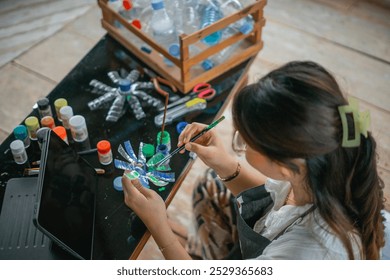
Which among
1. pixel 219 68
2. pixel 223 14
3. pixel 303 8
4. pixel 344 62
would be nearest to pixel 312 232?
pixel 219 68

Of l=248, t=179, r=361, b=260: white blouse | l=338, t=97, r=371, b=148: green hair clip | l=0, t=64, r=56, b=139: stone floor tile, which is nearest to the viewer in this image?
l=338, t=97, r=371, b=148: green hair clip

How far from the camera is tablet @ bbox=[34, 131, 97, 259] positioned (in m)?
1.06

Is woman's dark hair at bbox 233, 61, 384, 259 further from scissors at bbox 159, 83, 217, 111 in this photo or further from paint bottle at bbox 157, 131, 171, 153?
scissors at bbox 159, 83, 217, 111

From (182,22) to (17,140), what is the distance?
74 cm

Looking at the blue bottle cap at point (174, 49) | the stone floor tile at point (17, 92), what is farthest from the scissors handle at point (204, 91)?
the stone floor tile at point (17, 92)

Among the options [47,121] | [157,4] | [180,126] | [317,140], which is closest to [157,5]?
[157,4]

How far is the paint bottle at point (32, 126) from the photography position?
1460 millimetres

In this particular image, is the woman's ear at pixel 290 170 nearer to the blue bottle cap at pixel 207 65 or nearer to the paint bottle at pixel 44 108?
the blue bottle cap at pixel 207 65

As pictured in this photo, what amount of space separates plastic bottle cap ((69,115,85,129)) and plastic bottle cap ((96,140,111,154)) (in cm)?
9

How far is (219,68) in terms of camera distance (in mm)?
1712

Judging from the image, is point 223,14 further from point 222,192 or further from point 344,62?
point 344,62

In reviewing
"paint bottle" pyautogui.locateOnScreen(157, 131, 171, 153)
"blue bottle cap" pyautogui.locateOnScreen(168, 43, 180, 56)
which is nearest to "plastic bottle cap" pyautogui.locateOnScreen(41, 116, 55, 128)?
"paint bottle" pyautogui.locateOnScreen(157, 131, 171, 153)

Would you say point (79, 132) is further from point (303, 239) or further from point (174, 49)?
point (303, 239)

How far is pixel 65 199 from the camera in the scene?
1.15 meters
